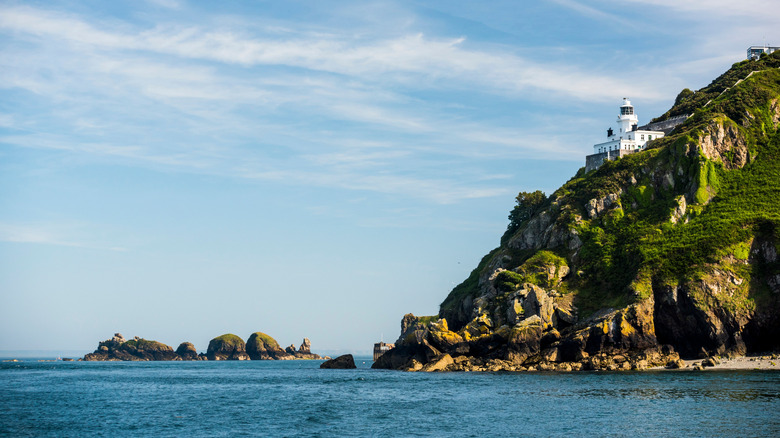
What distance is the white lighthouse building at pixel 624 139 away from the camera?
5522 inches

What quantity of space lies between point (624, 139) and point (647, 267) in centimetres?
4484

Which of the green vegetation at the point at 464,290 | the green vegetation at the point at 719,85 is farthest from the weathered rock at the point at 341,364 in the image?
the green vegetation at the point at 719,85

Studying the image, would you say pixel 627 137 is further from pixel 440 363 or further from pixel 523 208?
pixel 440 363

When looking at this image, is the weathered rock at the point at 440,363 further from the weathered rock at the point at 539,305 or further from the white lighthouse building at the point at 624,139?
the white lighthouse building at the point at 624,139

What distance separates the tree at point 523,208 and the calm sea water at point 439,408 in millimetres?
62136

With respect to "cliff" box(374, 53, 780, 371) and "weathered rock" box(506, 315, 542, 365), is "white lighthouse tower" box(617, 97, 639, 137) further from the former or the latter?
"weathered rock" box(506, 315, 542, 365)

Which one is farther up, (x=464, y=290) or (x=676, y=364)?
(x=464, y=290)

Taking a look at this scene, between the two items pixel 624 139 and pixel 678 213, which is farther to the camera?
pixel 624 139

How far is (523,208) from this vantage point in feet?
495

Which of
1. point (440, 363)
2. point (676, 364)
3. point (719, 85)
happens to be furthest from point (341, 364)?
point (719, 85)

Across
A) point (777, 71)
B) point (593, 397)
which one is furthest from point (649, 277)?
point (777, 71)

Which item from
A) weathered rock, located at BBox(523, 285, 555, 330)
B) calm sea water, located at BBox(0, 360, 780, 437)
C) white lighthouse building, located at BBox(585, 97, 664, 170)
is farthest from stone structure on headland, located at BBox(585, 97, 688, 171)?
calm sea water, located at BBox(0, 360, 780, 437)

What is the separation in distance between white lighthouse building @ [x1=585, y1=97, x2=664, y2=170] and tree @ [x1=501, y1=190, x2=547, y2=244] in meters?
12.1

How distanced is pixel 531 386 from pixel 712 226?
5092 centimetres
